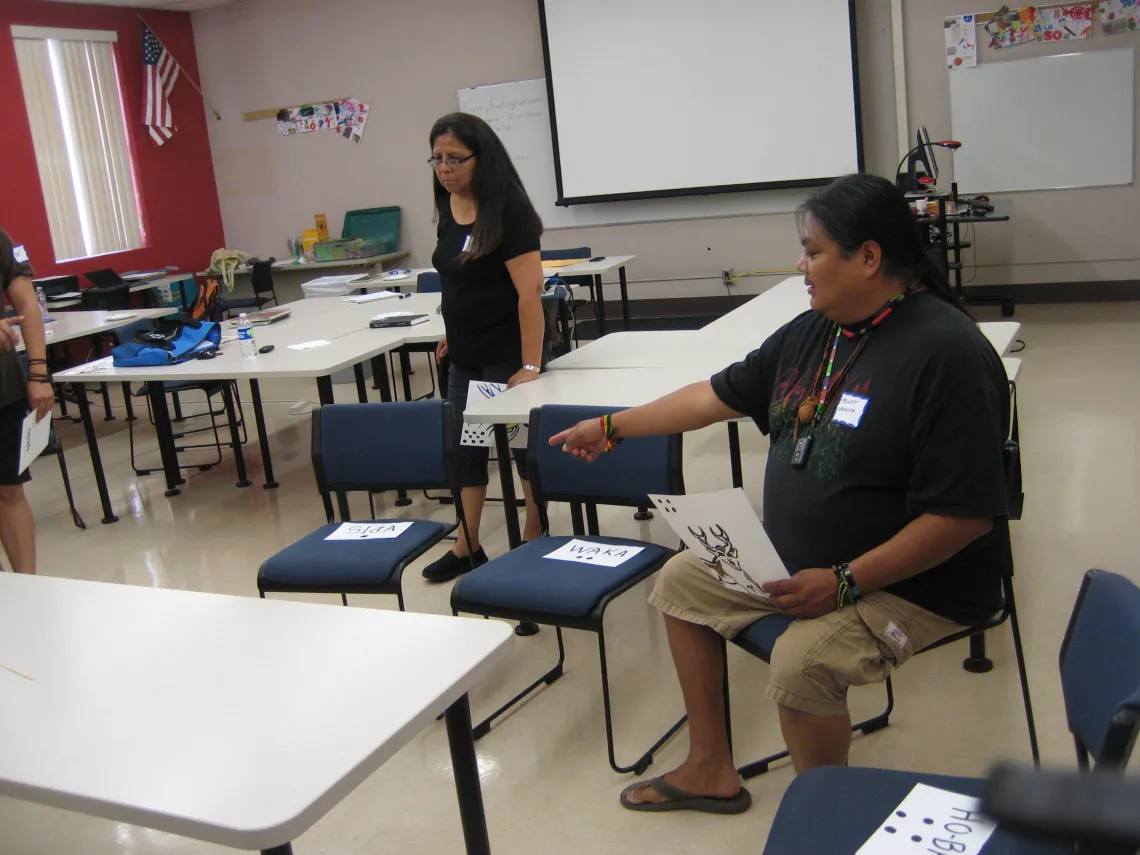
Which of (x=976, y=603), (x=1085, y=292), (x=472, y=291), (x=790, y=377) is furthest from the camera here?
(x=1085, y=292)

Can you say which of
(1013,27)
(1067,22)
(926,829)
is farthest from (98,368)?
(1067,22)

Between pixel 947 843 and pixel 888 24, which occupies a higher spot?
pixel 888 24

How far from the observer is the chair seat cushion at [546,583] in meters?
2.30

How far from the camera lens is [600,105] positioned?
793cm

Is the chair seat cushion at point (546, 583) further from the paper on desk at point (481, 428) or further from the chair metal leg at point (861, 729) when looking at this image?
the paper on desk at point (481, 428)

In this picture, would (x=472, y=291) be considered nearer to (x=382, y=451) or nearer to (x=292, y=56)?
(x=382, y=451)

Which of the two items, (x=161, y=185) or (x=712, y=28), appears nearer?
(x=712, y=28)

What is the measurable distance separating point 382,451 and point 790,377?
134 centimetres

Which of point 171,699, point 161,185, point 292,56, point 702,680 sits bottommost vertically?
point 702,680

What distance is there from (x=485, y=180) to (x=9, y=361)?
61.7 inches

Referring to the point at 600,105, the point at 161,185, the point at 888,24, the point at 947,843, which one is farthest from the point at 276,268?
the point at 947,843

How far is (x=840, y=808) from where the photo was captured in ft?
4.76

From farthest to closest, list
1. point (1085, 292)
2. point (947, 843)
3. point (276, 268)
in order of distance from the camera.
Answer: point (276, 268)
point (1085, 292)
point (947, 843)

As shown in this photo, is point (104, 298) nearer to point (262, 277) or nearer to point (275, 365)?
point (262, 277)
